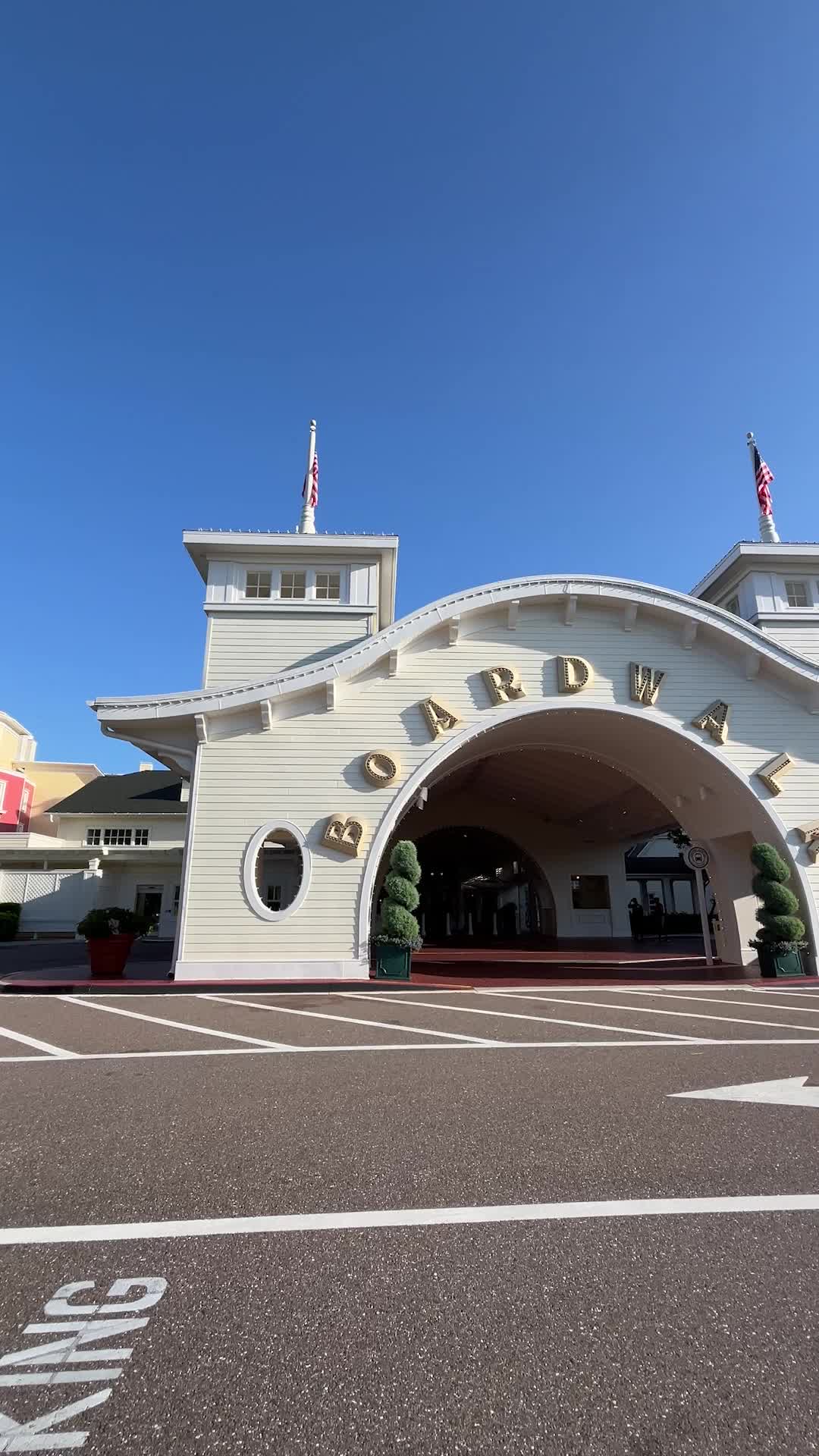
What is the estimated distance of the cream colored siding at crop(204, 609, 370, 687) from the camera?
18.4 m

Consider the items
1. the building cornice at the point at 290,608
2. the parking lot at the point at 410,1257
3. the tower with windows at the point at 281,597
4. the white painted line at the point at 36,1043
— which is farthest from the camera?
the building cornice at the point at 290,608

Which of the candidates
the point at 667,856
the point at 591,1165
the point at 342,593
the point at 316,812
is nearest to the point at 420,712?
the point at 316,812

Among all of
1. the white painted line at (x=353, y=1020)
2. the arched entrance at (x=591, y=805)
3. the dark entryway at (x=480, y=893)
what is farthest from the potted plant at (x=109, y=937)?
the dark entryway at (x=480, y=893)

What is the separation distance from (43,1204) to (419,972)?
1464 centimetres

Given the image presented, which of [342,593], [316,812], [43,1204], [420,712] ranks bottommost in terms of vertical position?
[43,1204]

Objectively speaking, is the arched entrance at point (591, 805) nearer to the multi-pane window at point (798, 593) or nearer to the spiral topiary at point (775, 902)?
the spiral topiary at point (775, 902)

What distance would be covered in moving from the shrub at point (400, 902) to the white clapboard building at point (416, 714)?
41cm

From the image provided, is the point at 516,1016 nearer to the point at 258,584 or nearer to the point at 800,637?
the point at 258,584

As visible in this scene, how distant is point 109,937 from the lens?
1501cm

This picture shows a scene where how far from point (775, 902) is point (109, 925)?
48.2 ft

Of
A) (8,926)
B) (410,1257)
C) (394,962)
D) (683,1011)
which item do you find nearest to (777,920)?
(683,1011)

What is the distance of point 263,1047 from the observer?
7809 millimetres

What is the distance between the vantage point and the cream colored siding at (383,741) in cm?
1436

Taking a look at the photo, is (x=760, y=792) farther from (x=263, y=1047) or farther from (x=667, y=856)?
(x=667, y=856)
